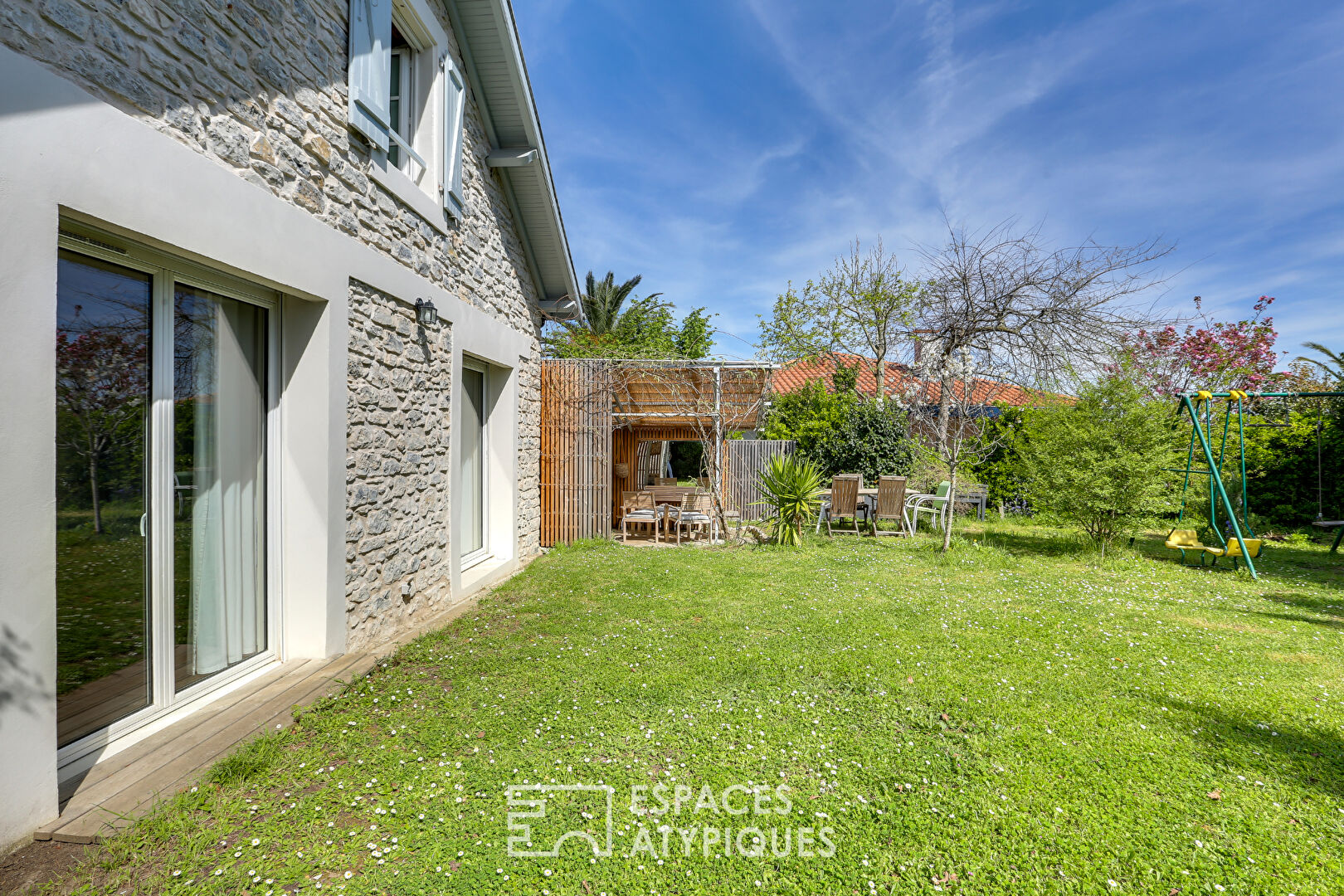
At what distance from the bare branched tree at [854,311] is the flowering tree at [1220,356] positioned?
6392mm

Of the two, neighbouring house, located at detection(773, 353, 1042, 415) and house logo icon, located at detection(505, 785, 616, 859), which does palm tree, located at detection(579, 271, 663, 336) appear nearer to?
neighbouring house, located at detection(773, 353, 1042, 415)

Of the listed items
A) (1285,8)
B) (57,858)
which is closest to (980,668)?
(57,858)

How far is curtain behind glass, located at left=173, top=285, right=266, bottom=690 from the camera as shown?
2.99 meters

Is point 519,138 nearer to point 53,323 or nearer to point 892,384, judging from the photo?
point 53,323

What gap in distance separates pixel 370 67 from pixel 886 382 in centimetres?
1721

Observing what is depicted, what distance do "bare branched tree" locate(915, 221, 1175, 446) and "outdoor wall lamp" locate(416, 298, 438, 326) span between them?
8744 mm

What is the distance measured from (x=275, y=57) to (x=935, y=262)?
10.3m

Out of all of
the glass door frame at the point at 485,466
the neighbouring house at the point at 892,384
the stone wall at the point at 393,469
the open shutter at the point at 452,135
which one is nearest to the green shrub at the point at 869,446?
the neighbouring house at the point at 892,384

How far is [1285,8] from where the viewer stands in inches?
313

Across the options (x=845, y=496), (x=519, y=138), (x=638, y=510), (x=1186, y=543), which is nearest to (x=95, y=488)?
(x=519, y=138)

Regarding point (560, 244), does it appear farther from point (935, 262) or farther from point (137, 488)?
point (935, 262)

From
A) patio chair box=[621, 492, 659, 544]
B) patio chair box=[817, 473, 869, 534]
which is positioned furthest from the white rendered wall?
patio chair box=[817, 473, 869, 534]

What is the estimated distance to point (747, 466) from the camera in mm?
13266

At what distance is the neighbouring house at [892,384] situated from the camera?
40.0ft
